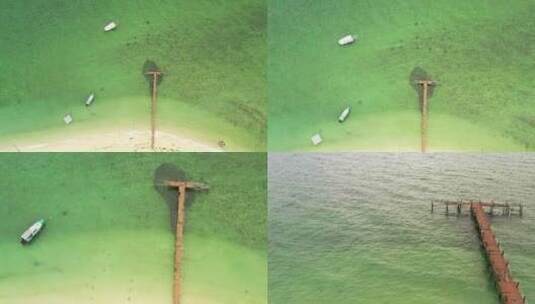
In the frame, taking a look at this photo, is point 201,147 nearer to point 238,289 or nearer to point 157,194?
point 157,194

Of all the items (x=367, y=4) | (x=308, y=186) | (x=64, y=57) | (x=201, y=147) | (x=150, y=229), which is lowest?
(x=150, y=229)

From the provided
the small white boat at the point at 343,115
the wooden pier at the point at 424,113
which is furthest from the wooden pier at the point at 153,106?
the wooden pier at the point at 424,113

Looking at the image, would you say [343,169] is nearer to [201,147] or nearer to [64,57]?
[201,147]

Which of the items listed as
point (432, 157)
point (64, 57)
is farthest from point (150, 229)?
point (432, 157)

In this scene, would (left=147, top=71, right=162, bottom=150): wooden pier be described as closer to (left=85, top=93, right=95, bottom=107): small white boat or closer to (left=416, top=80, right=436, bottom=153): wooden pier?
(left=85, top=93, right=95, bottom=107): small white boat

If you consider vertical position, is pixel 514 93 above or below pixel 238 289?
above
